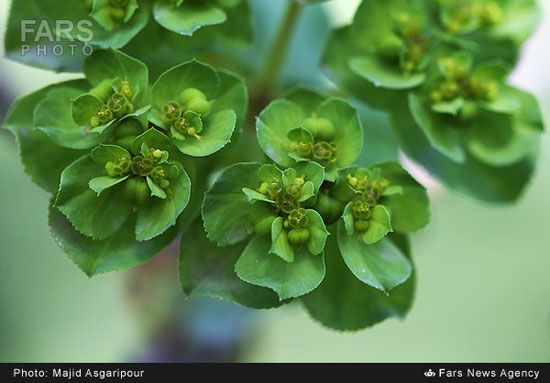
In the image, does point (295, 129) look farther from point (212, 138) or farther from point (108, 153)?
point (108, 153)

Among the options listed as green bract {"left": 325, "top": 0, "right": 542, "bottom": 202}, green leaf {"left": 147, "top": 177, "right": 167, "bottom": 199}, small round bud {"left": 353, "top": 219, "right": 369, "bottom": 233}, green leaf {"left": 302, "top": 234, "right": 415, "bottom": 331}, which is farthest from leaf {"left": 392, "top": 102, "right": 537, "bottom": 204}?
green leaf {"left": 147, "top": 177, "right": 167, "bottom": 199}

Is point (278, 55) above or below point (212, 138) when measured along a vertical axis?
below

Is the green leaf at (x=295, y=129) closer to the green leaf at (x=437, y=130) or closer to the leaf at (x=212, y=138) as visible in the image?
the leaf at (x=212, y=138)

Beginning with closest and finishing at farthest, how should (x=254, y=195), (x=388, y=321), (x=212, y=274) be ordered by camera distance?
(x=254, y=195), (x=212, y=274), (x=388, y=321)

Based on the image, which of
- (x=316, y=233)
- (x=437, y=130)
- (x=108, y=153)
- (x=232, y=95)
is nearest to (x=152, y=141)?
(x=108, y=153)
